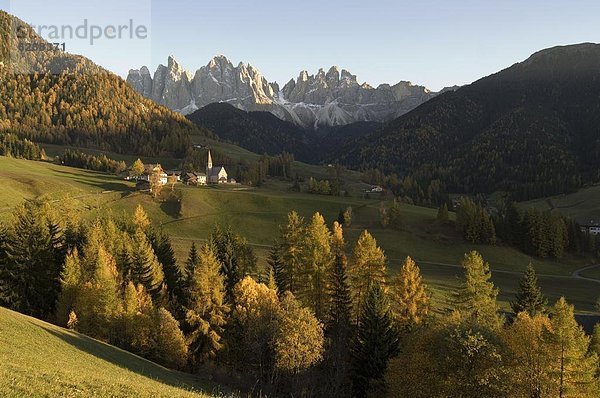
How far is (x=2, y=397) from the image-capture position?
16281mm

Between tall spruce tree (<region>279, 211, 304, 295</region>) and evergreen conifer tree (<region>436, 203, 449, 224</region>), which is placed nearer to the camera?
tall spruce tree (<region>279, 211, 304, 295</region>)

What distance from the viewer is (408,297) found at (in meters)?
56.8

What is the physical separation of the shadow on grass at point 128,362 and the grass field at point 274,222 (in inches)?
2112

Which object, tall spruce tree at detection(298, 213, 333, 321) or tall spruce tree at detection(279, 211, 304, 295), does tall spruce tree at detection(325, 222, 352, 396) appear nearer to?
tall spruce tree at detection(298, 213, 333, 321)

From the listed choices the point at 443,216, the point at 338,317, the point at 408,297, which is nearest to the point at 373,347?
the point at 408,297

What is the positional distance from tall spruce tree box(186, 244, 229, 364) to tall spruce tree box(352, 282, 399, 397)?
17.6 metres

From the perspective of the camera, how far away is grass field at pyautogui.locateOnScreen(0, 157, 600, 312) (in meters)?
104

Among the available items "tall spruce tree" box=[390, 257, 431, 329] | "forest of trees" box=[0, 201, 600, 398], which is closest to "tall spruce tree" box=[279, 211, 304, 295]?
"forest of trees" box=[0, 201, 600, 398]

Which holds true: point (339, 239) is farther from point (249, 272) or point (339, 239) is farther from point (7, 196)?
point (7, 196)

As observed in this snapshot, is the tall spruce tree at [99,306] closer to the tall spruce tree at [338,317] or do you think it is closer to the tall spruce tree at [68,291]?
the tall spruce tree at [68,291]

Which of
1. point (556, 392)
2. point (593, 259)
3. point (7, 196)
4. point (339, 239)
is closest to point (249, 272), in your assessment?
point (339, 239)

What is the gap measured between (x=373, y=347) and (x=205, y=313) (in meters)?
21.5

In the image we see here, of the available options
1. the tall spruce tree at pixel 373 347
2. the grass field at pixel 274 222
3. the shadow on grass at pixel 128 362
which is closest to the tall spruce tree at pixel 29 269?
the shadow on grass at pixel 128 362

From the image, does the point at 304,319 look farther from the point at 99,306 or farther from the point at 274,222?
the point at 274,222
